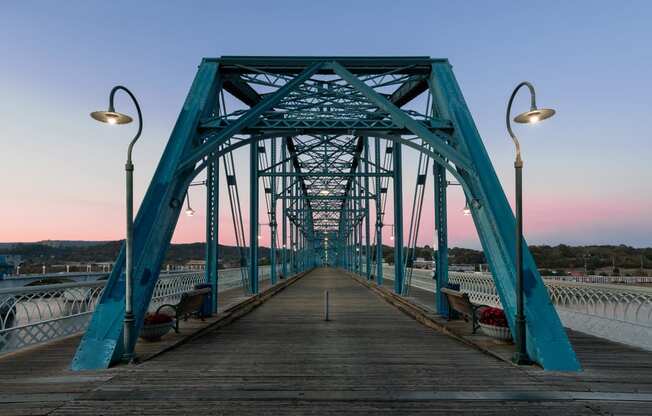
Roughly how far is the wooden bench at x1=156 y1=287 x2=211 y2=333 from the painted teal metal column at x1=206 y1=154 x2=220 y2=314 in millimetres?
659

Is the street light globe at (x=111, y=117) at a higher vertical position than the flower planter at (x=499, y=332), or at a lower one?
higher

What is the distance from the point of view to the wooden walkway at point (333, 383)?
16.8ft

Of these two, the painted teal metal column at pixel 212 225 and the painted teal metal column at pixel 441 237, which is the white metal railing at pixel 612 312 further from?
the painted teal metal column at pixel 212 225

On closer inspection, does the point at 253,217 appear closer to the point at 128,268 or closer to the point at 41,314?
the point at 41,314

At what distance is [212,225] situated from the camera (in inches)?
480

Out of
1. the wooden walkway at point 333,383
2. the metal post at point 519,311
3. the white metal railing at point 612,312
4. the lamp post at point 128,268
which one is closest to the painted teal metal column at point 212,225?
the wooden walkway at point 333,383

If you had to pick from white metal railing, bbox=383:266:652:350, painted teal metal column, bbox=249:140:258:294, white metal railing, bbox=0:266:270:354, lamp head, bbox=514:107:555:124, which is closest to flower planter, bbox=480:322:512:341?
white metal railing, bbox=383:266:652:350

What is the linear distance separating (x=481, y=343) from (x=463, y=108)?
5691 millimetres

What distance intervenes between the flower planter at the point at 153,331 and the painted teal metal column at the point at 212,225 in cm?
343

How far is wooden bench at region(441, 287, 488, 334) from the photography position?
Result: 9.24 meters

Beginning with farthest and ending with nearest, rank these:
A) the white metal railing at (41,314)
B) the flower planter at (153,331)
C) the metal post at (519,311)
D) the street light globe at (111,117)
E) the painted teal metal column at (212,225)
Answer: the painted teal metal column at (212,225)
the flower planter at (153,331)
the white metal railing at (41,314)
the metal post at (519,311)
the street light globe at (111,117)

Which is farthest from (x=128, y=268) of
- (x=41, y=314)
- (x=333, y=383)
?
(x=333, y=383)

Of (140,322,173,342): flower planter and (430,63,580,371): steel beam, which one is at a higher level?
(430,63,580,371): steel beam

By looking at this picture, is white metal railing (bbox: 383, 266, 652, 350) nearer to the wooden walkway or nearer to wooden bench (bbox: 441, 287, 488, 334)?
the wooden walkway
